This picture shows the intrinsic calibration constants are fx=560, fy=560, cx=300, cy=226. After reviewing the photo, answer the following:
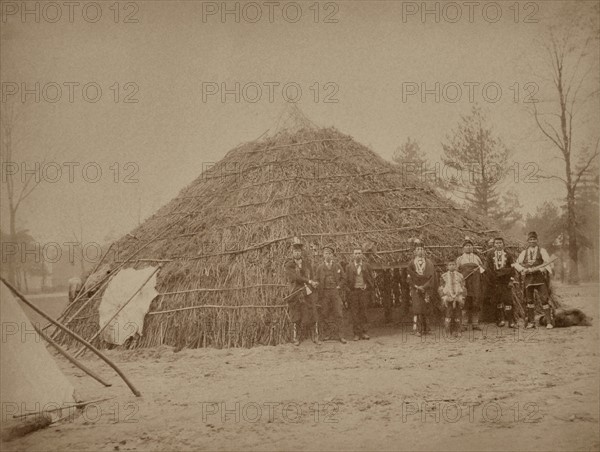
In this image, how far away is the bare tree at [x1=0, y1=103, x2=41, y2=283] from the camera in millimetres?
5699

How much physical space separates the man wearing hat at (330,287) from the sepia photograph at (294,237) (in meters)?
0.04

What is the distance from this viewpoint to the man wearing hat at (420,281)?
9.11 m

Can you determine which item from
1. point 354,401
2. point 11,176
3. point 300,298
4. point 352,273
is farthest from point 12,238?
point 352,273

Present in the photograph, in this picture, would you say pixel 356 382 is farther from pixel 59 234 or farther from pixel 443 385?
pixel 59 234

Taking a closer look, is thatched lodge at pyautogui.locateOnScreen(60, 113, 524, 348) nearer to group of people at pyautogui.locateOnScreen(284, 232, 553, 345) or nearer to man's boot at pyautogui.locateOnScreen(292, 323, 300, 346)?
man's boot at pyautogui.locateOnScreen(292, 323, 300, 346)

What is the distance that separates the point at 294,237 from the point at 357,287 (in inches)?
51.3

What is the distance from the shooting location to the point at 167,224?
414 inches

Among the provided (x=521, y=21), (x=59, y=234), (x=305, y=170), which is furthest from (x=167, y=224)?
(x=521, y=21)

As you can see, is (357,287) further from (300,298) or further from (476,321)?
(476,321)

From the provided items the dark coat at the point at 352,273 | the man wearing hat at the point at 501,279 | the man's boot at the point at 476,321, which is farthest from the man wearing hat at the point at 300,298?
the man wearing hat at the point at 501,279

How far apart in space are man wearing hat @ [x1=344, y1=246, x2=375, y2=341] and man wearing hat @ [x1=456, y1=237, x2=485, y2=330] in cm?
160

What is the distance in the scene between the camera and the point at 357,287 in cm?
906

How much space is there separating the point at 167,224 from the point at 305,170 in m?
2.78

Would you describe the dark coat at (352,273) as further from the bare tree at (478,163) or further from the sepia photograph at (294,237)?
the bare tree at (478,163)
